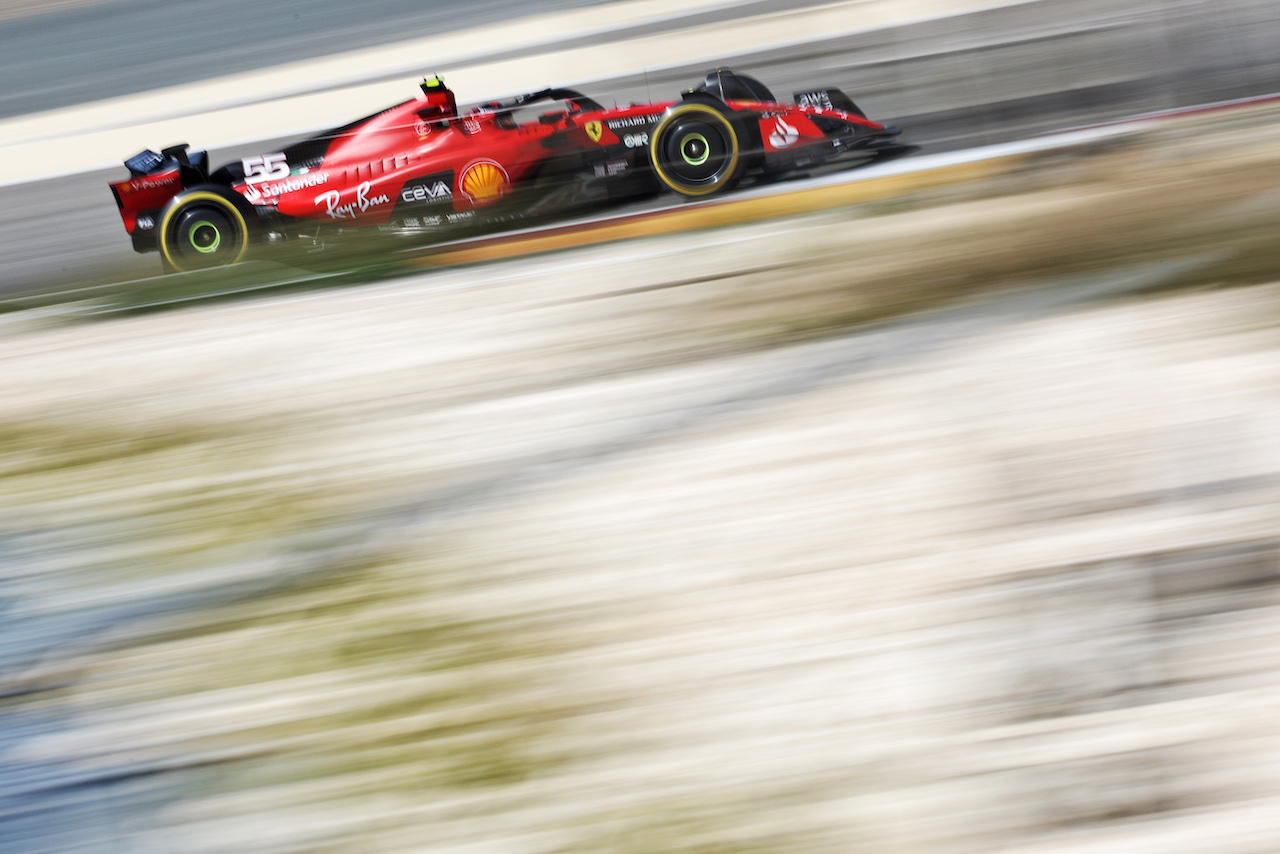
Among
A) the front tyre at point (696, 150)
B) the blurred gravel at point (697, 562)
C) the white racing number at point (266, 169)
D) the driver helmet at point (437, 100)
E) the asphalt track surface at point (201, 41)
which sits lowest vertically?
the blurred gravel at point (697, 562)

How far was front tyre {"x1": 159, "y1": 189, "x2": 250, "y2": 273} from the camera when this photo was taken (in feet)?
14.0

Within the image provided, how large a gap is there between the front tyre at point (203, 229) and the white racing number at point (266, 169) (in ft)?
0.41

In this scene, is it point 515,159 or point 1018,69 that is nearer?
point 515,159

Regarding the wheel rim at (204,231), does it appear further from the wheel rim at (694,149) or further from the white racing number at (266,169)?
the wheel rim at (694,149)

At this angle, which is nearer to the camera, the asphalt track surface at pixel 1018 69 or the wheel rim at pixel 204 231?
the asphalt track surface at pixel 1018 69

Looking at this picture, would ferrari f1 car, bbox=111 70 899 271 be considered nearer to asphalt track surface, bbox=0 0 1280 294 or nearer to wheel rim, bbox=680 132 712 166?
wheel rim, bbox=680 132 712 166

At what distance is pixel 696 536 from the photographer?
77.7 inches

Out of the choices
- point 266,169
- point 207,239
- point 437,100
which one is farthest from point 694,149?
point 207,239

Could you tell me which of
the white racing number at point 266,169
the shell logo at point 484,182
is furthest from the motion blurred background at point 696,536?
the white racing number at point 266,169

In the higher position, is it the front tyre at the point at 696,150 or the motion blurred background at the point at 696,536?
the front tyre at the point at 696,150

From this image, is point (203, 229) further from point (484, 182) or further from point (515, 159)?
point (515, 159)

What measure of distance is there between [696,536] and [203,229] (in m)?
3.08

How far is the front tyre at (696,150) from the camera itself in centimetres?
400

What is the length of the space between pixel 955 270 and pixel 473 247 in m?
1.68
